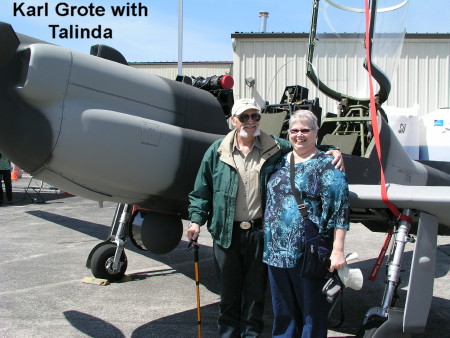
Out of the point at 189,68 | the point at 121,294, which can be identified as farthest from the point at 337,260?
the point at 189,68

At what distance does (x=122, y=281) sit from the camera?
4809 millimetres

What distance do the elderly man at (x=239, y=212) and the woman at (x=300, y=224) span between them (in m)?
0.14

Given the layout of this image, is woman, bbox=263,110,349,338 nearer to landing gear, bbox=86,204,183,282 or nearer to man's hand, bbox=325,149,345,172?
A: man's hand, bbox=325,149,345,172

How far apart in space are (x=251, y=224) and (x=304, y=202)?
0.40 meters

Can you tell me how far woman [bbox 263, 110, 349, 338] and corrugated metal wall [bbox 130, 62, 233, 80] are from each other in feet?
52.3

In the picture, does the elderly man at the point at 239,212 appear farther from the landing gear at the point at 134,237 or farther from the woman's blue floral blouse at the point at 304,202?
the landing gear at the point at 134,237

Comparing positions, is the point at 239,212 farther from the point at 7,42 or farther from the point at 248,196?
the point at 7,42

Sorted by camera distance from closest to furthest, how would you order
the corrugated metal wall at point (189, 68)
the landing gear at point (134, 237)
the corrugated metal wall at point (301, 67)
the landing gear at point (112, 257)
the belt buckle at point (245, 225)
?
the belt buckle at point (245, 225)
the landing gear at point (134, 237)
the landing gear at point (112, 257)
the corrugated metal wall at point (301, 67)
the corrugated metal wall at point (189, 68)

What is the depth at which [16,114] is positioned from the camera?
2672 mm

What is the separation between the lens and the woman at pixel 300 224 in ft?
7.75

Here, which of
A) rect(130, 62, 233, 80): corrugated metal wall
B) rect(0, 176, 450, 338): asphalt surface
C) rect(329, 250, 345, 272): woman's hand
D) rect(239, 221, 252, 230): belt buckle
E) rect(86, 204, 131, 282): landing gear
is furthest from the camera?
rect(130, 62, 233, 80): corrugated metal wall

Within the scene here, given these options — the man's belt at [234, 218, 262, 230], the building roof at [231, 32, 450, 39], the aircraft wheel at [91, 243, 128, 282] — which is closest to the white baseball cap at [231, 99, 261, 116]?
the man's belt at [234, 218, 262, 230]

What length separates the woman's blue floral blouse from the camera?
7.75 feet

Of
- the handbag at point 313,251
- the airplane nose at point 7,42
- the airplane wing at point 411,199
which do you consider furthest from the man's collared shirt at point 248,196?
the airplane nose at point 7,42
